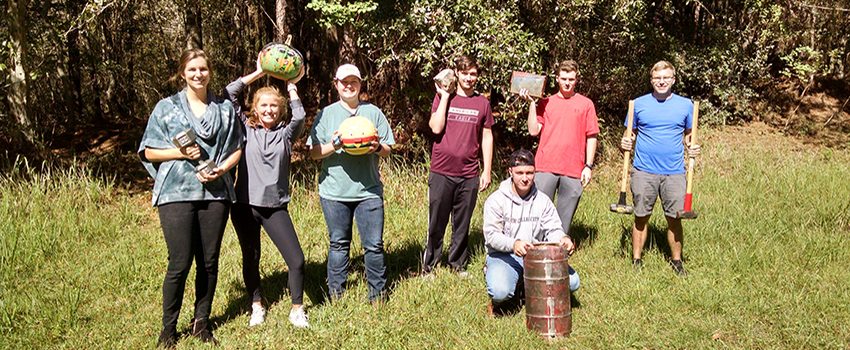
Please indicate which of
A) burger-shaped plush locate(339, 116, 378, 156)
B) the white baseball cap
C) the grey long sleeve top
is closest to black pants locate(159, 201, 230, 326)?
the grey long sleeve top

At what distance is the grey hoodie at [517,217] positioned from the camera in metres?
4.33

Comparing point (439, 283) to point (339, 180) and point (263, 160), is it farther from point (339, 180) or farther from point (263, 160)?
point (263, 160)

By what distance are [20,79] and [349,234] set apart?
7.17 metres

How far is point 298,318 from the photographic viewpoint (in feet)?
13.7

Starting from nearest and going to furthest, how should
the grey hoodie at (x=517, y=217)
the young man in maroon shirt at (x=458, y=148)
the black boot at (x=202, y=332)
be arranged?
1. the black boot at (x=202, y=332)
2. the grey hoodie at (x=517, y=217)
3. the young man in maroon shirt at (x=458, y=148)

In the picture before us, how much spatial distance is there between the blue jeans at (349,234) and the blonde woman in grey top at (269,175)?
0.91ft

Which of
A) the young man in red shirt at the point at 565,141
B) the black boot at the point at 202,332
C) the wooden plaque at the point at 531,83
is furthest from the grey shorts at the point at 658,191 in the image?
the black boot at the point at 202,332

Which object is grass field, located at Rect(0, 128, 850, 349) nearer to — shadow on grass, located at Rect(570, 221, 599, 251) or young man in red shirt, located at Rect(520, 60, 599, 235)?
shadow on grass, located at Rect(570, 221, 599, 251)

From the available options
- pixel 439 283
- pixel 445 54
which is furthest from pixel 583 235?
pixel 445 54

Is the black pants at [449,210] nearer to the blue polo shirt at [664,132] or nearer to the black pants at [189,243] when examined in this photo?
the blue polo shirt at [664,132]

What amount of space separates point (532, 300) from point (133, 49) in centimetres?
1483

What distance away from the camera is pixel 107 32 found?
13742mm

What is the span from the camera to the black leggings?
4102 mm

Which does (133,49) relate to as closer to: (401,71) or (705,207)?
(401,71)
